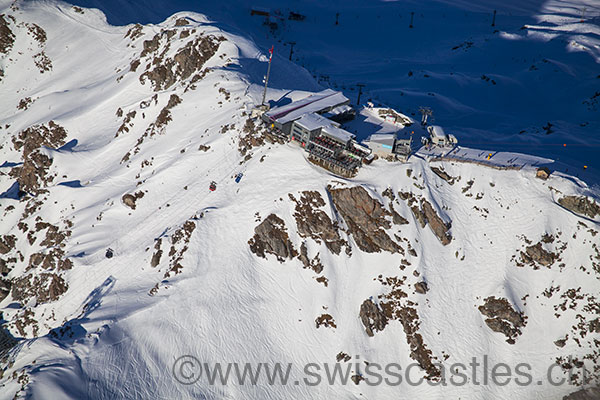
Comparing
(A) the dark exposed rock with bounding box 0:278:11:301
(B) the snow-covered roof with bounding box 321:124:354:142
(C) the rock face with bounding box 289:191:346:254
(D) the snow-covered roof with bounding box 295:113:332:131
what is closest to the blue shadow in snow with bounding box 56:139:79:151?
(A) the dark exposed rock with bounding box 0:278:11:301

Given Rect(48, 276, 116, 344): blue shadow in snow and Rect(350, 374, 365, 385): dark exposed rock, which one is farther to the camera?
Rect(350, 374, 365, 385): dark exposed rock

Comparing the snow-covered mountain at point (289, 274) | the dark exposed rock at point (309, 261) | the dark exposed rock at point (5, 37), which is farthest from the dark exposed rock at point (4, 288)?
the dark exposed rock at point (5, 37)

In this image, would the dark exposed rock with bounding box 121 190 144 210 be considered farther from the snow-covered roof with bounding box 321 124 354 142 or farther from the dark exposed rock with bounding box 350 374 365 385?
the dark exposed rock with bounding box 350 374 365 385

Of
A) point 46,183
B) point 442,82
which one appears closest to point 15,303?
point 46,183

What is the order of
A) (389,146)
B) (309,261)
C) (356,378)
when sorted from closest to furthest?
1. (356,378)
2. (309,261)
3. (389,146)

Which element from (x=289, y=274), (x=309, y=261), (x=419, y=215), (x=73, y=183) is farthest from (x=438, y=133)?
(x=73, y=183)

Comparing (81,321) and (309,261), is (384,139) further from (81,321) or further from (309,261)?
(81,321)

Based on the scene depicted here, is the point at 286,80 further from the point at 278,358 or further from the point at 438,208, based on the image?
the point at 278,358
